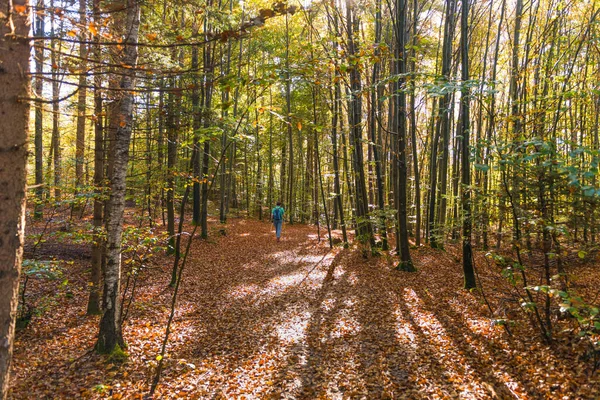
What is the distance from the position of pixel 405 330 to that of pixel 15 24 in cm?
680

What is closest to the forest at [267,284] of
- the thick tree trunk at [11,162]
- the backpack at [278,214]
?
the thick tree trunk at [11,162]

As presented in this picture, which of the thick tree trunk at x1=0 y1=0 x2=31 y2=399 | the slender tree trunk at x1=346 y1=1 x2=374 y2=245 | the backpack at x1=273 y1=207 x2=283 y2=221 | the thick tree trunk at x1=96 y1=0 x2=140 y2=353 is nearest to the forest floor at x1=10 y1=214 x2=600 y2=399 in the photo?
the thick tree trunk at x1=96 y1=0 x2=140 y2=353

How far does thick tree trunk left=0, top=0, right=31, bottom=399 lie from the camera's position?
7.70 feet

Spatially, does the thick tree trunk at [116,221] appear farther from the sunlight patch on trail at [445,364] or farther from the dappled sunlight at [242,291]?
the sunlight patch on trail at [445,364]

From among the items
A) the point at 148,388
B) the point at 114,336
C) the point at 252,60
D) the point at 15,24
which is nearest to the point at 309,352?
the point at 148,388

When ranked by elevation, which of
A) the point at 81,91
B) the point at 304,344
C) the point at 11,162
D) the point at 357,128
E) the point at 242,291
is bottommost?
the point at 304,344

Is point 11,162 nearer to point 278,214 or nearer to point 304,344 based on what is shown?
point 304,344

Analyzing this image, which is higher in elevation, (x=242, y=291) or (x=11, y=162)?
(x=11, y=162)

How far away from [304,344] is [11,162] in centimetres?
517

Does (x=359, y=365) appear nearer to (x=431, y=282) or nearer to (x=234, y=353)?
(x=234, y=353)

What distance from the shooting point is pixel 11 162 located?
240 cm

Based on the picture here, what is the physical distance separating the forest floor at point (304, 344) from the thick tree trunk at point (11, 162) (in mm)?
2743

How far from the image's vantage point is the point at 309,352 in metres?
5.76

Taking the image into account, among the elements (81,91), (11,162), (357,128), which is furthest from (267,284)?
(11,162)
